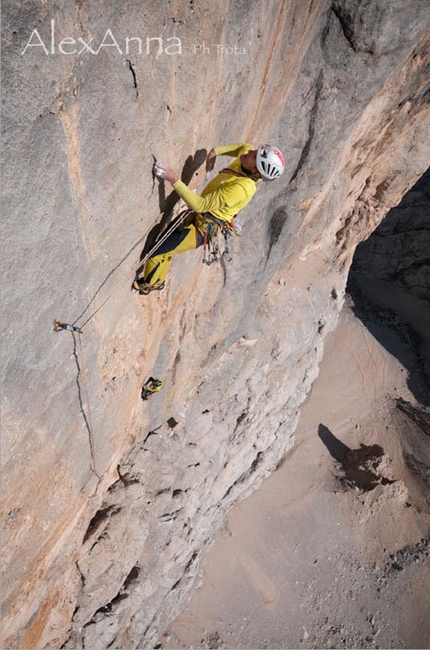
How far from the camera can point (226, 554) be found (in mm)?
10383

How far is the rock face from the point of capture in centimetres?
272

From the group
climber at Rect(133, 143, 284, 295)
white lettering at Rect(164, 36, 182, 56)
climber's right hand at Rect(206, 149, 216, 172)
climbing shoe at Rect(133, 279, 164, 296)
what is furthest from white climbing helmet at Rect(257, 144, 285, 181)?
climbing shoe at Rect(133, 279, 164, 296)

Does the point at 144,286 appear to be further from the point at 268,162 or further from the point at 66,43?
the point at 66,43

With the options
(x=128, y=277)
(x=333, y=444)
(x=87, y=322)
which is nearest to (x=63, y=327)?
(x=87, y=322)

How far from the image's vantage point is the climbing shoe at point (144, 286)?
14.5ft

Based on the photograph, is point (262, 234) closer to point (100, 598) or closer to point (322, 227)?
point (322, 227)

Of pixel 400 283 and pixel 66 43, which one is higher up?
pixel 66 43

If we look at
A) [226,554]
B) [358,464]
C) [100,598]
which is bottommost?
[358,464]

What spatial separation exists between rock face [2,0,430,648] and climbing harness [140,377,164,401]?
198 mm

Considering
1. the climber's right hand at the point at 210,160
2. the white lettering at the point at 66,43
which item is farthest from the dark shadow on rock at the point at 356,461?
the white lettering at the point at 66,43

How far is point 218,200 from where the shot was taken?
13.2 ft

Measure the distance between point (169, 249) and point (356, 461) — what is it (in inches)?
406

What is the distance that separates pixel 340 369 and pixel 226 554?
6.81 m

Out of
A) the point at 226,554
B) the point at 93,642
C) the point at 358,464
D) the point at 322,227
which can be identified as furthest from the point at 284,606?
the point at 322,227
